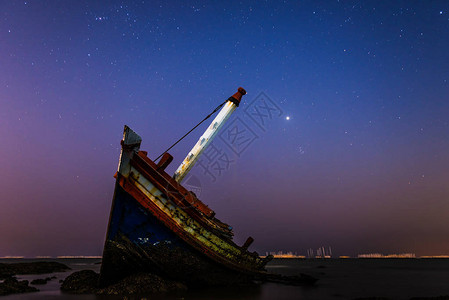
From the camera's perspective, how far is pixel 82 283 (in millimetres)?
11422

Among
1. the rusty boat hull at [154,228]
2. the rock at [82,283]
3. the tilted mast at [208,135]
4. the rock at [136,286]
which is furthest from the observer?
the tilted mast at [208,135]

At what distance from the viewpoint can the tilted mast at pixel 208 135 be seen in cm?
1162

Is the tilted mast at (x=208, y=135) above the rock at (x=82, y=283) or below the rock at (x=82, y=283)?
above

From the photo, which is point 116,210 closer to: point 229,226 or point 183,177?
point 183,177

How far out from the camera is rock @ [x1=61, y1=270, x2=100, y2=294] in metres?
10.6

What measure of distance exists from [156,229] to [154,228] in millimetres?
75

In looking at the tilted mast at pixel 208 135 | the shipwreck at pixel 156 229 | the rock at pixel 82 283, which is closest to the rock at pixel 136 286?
the rock at pixel 82 283

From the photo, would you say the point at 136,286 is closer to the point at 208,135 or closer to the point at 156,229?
the point at 156,229

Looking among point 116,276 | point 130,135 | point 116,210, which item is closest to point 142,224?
point 116,210

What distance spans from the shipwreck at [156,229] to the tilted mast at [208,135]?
44.4 inches

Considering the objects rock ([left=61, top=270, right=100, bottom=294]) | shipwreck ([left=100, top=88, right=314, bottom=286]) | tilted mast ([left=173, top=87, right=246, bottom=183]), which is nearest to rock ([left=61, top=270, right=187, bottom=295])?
rock ([left=61, top=270, right=100, bottom=294])

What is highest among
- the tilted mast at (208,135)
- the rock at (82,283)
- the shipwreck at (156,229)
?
the tilted mast at (208,135)

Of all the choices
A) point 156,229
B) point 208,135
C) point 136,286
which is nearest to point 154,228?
point 156,229

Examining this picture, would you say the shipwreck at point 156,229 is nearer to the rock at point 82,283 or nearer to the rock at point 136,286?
the rock at point 136,286
